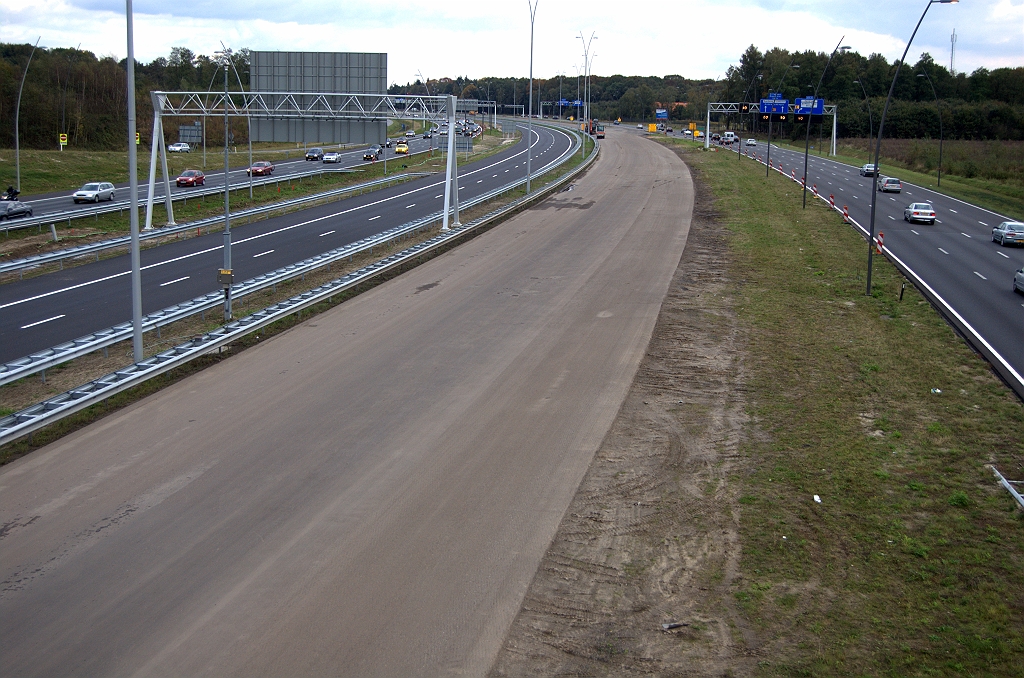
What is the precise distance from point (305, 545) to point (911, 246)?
3600cm

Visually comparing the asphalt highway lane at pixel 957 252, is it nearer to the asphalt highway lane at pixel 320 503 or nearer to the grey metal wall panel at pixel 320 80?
the asphalt highway lane at pixel 320 503

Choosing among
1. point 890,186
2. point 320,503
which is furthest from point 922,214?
point 320,503

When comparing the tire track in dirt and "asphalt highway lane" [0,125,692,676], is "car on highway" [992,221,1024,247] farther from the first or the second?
the tire track in dirt

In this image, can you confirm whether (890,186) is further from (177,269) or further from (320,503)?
(320,503)

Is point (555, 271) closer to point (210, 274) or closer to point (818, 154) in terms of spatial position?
point (210, 274)

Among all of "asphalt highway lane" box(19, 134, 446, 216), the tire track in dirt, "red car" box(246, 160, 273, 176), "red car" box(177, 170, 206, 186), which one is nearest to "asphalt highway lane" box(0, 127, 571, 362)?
"asphalt highway lane" box(19, 134, 446, 216)

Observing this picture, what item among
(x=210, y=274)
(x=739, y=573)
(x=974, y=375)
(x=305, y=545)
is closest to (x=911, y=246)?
(x=974, y=375)

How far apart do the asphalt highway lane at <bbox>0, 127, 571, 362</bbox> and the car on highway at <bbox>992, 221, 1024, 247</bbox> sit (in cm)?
2847

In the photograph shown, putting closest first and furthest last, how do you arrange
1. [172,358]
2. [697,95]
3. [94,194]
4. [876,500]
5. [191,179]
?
[876,500]
[172,358]
[94,194]
[191,179]
[697,95]

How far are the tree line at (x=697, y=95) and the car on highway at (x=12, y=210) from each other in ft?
76.5

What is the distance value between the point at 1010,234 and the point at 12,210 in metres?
46.8

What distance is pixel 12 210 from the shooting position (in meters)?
39.8

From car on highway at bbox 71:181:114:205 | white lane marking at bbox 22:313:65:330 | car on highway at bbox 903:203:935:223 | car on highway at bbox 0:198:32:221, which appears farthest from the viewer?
car on highway at bbox 71:181:114:205

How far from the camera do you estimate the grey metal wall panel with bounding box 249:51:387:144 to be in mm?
38875
